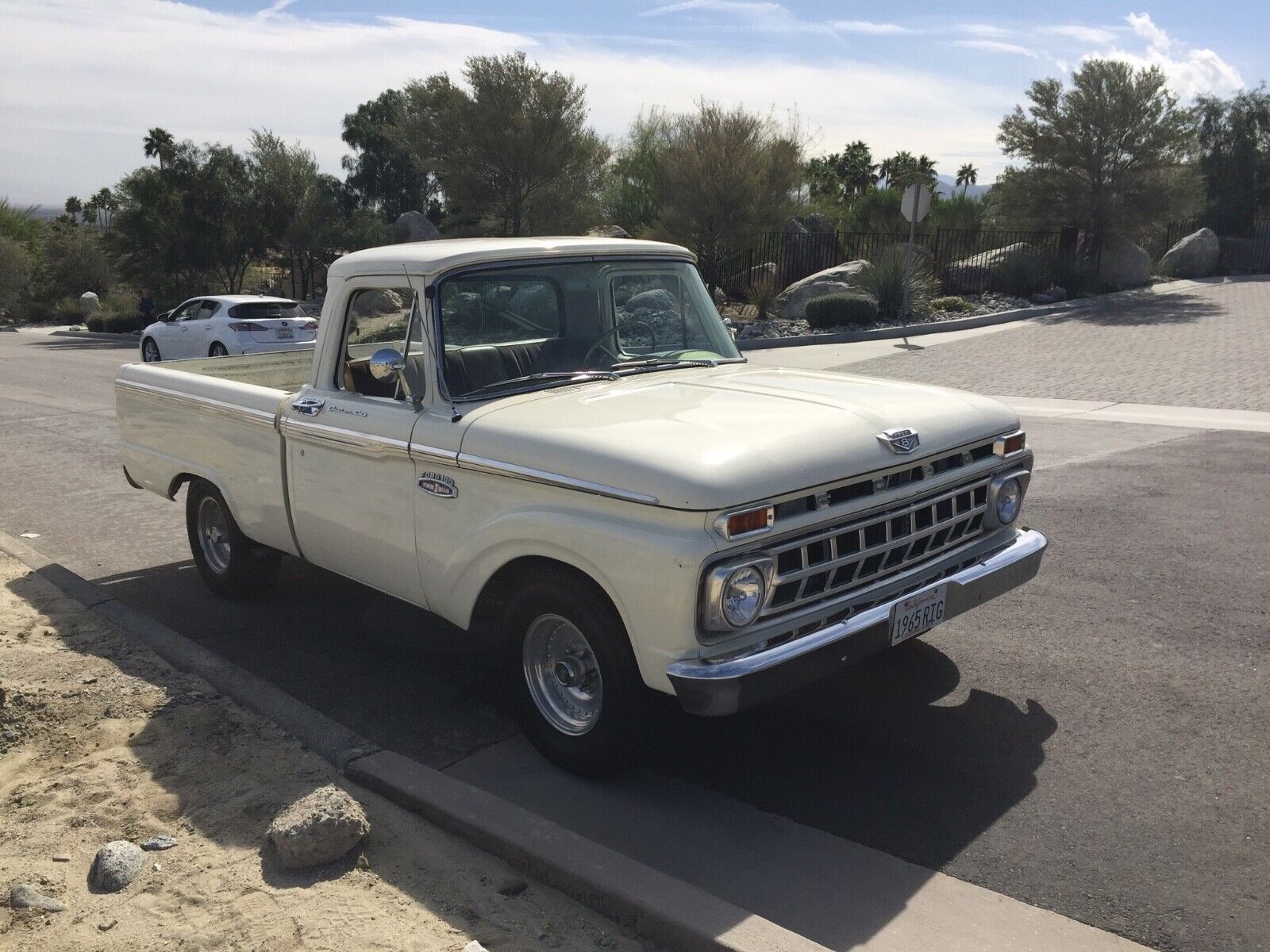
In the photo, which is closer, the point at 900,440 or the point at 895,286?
the point at 900,440

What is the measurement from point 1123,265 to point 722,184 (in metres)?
10.8

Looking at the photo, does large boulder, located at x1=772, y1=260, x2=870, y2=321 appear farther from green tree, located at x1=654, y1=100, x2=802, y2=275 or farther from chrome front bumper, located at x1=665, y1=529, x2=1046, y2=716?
chrome front bumper, located at x1=665, y1=529, x2=1046, y2=716

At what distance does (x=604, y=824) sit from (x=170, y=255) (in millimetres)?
35556

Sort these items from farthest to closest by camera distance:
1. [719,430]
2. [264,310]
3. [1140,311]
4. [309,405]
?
[1140,311]
[264,310]
[309,405]
[719,430]

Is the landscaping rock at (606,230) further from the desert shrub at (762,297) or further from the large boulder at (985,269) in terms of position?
the large boulder at (985,269)

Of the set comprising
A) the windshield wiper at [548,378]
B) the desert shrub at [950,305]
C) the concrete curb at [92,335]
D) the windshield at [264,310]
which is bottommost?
the concrete curb at [92,335]

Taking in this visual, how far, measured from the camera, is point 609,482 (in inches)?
148

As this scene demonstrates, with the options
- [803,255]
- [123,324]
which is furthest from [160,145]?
[803,255]

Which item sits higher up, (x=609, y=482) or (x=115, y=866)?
(x=609, y=482)

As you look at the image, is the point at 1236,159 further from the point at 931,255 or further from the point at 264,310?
the point at 264,310

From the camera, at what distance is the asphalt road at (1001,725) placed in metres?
3.58

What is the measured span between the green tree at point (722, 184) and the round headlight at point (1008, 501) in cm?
2213

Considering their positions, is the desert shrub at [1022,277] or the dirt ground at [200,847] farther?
the desert shrub at [1022,277]

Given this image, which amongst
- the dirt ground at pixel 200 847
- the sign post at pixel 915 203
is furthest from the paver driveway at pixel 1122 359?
the dirt ground at pixel 200 847
